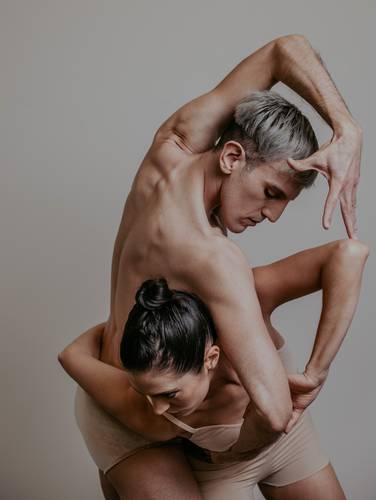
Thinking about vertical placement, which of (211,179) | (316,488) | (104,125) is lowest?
(316,488)

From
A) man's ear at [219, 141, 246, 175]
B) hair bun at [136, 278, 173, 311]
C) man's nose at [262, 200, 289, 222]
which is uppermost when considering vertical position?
man's ear at [219, 141, 246, 175]

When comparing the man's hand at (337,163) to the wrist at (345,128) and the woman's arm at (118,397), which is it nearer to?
the wrist at (345,128)

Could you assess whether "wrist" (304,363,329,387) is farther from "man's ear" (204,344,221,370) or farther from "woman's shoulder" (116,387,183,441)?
"woman's shoulder" (116,387,183,441)

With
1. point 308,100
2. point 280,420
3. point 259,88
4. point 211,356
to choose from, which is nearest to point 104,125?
point 259,88

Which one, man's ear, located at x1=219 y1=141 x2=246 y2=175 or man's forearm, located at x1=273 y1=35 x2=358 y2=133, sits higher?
man's forearm, located at x1=273 y1=35 x2=358 y2=133

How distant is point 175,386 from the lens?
184 centimetres

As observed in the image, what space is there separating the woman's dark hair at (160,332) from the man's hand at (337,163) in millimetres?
319

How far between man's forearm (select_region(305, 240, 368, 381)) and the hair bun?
1.06 feet

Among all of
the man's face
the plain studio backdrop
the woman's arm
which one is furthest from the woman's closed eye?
the plain studio backdrop

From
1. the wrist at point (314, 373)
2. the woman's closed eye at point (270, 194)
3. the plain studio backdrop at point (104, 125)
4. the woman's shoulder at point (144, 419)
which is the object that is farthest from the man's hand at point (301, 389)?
the plain studio backdrop at point (104, 125)

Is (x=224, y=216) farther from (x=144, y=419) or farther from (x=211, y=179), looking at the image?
(x=144, y=419)

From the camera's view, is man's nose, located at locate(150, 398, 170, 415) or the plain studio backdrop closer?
man's nose, located at locate(150, 398, 170, 415)

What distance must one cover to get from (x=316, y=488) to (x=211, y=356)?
538 mm

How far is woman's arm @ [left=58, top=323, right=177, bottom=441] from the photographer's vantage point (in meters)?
2.05
